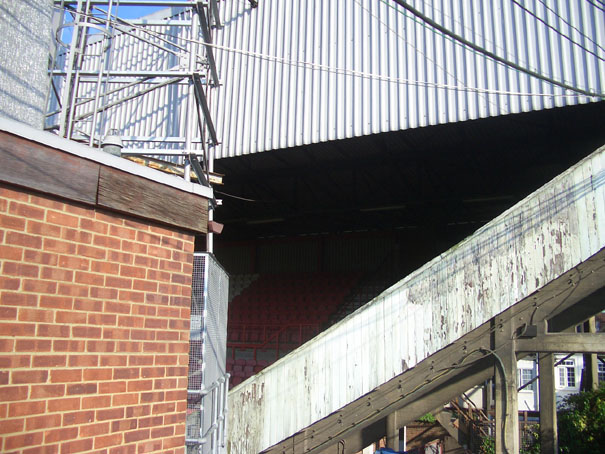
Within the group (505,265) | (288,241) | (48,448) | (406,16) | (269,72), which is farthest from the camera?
(288,241)

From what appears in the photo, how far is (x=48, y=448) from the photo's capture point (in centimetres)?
271

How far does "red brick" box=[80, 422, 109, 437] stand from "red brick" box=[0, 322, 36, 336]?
2.02 feet

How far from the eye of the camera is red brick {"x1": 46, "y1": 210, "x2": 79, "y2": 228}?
2.87m

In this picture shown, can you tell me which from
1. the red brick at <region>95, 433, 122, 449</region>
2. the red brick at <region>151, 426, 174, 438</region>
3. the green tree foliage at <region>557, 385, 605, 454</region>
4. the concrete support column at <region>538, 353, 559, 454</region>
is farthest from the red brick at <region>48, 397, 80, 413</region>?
the green tree foliage at <region>557, 385, 605, 454</region>

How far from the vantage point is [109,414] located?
120 inches

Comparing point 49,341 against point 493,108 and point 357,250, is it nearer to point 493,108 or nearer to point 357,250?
point 493,108

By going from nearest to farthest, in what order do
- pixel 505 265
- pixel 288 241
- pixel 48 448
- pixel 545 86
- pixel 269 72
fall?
1. pixel 48 448
2. pixel 505 265
3. pixel 545 86
4. pixel 269 72
5. pixel 288 241

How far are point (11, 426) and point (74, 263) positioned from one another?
866 millimetres

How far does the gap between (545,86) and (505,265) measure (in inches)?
167

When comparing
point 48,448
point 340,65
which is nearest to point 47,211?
point 48,448

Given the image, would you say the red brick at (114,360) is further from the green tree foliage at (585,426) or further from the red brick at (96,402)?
the green tree foliage at (585,426)

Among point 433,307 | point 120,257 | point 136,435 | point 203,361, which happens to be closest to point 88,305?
point 120,257

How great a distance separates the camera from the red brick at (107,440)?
2.97 metres

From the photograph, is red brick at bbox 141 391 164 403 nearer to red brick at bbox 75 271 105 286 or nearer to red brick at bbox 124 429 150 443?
red brick at bbox 124 429 150 443
